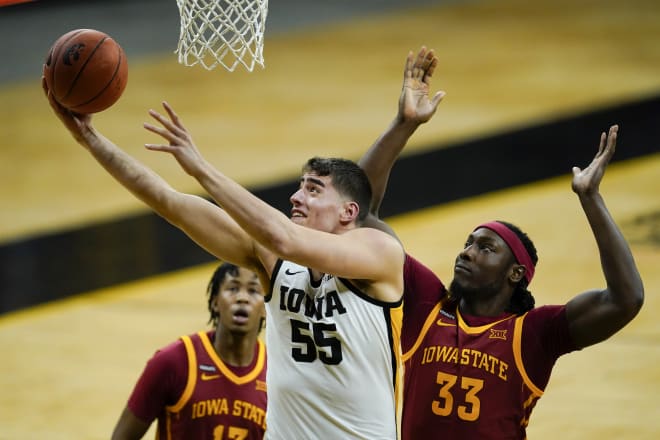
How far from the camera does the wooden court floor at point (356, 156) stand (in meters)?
7.39

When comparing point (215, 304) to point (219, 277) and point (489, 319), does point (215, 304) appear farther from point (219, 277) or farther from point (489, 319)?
point (489, 319)

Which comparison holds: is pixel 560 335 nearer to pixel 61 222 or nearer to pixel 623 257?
pixel 623 257

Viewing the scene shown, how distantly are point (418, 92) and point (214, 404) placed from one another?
151cm

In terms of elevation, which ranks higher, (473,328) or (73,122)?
(73,122)

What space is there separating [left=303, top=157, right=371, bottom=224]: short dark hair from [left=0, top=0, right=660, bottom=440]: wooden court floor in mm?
2640

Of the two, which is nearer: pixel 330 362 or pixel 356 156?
pixel 330 362

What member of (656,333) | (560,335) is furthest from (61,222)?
(560,335)

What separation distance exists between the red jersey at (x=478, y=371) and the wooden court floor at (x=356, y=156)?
6.46ft

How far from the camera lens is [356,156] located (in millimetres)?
11039

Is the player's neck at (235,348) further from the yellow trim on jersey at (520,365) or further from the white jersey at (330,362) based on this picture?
the yellow trim on jersey at (520,365)

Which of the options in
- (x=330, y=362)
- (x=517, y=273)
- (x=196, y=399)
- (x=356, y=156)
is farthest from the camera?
(x=356, y=156)

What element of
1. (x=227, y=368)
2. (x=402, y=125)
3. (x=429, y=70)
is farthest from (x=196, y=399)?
(x=429, y=70)

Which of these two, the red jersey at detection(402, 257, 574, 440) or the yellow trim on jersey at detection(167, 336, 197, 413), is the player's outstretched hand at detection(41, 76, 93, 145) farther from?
the red jersey at detection(402, 257, 574, 440)

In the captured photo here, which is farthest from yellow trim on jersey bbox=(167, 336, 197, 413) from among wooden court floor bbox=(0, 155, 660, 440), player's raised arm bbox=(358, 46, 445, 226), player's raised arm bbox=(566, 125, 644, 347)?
wooden court floor bbox=(0, 155, 660, 440)
